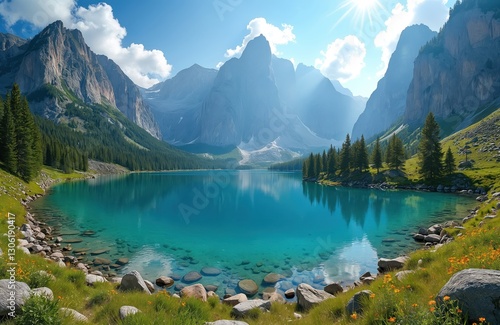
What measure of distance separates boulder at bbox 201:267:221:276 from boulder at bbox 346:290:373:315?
1499cm

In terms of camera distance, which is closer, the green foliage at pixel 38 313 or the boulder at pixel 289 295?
the green foliage at pixel 38 313

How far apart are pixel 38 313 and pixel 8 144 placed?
64.5m

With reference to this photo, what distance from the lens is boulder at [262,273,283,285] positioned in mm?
20284

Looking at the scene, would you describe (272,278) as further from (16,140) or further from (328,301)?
(16,140)

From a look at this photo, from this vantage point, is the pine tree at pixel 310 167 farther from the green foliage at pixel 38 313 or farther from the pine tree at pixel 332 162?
the green foliage at pixel 38 313

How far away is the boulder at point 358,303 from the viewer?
8.34 meters

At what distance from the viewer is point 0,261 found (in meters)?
10.3

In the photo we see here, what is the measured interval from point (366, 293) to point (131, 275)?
11.7m

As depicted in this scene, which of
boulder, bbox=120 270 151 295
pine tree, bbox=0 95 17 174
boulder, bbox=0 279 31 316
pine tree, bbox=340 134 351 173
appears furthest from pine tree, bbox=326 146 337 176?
boulder, bbox=0 279 31 316

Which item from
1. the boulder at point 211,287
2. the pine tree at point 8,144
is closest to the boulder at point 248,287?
the boulder at point 211,287

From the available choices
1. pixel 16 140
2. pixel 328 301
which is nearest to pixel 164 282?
pixel 328 301

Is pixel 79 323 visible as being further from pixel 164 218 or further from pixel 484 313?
pixel 164 218

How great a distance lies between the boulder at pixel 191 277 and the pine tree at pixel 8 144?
5486 cm

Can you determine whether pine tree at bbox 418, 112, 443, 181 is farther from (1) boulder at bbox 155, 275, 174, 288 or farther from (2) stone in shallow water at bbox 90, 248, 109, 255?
Answer: (2) stone in shallow water at bbox 90, 248, 109, 255
